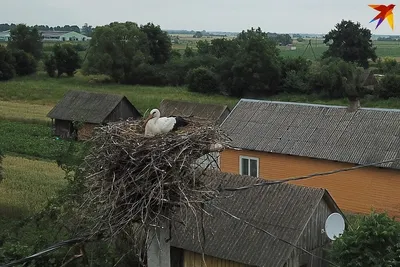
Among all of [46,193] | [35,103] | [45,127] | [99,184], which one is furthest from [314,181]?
[35,103]

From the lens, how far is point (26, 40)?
229 ft

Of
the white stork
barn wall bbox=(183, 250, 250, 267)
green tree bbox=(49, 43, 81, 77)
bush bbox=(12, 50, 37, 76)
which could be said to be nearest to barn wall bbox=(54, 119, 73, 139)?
barn wall bbox=(183, 250, 250, 267)

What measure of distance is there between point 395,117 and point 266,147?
13.7 feet

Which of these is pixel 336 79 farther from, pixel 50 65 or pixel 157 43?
pixel 50 65

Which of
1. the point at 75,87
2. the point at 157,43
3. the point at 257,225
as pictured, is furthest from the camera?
the point at 157,43

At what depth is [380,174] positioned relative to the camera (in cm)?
1880

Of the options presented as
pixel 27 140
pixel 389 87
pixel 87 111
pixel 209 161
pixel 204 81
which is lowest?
pixel 27 140

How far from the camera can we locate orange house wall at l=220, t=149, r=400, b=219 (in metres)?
18.7

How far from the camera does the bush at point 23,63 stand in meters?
61.7

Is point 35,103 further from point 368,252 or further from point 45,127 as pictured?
point 368,252

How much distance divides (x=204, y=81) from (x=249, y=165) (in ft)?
105

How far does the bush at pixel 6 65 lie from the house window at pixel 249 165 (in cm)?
4222

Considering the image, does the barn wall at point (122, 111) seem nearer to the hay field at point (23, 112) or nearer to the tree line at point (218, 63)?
the hay field at point (23, 112)

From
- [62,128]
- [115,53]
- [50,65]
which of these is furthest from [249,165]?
[50,65]
